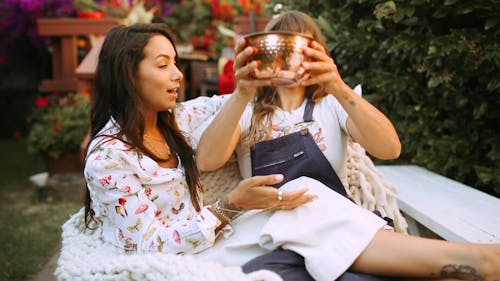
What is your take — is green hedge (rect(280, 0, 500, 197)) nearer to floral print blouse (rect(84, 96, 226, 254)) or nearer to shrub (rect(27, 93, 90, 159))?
floral print blouse (rect(84, 96, 226, 254))

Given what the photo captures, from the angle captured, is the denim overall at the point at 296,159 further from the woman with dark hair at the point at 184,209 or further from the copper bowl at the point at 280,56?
the copper bowl at the point at 280,56

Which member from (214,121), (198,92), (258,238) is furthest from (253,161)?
(198,92)

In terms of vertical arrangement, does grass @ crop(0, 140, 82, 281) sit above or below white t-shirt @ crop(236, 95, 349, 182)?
below

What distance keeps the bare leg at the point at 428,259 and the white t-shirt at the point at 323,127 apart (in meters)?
0.48

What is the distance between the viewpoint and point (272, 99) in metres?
2.03

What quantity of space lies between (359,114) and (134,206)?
76 centimetres

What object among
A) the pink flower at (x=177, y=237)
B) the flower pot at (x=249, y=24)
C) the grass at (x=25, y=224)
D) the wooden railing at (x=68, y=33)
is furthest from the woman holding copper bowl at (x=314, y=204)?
the wooden railing at (x=68, y=33)

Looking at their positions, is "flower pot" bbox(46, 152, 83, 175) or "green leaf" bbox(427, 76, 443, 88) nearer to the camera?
"green leaf" bbox(427, 76, 443, 88)

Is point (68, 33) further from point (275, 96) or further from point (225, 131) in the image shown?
point (225, 131)

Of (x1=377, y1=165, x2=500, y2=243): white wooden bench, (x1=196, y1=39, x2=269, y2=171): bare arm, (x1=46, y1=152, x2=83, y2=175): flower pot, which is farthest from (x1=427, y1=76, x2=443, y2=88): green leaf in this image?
(x1=46, y1=152, x2=83, y2=175): flower pot

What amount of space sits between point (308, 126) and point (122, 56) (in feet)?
2.32

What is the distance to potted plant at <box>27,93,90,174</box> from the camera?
448 cm

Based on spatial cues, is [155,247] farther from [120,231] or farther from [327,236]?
[327,236]

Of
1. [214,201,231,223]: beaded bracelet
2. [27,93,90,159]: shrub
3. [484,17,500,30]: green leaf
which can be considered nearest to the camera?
[214,201,231,223]: beaded bracelet
